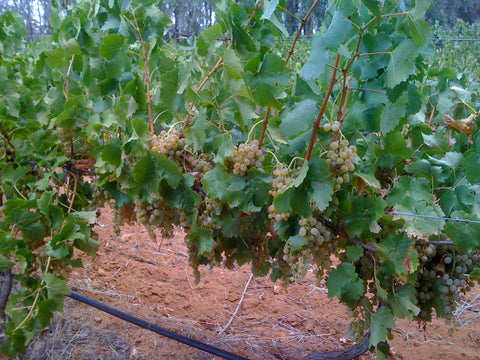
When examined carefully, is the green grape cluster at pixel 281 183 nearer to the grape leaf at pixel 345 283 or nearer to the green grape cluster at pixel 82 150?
the grape leaf at pixel 345 283

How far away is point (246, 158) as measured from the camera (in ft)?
3.49

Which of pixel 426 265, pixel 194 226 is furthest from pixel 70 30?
pixel 426 265

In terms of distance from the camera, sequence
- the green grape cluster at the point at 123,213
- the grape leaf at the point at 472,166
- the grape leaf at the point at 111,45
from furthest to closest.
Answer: the green grape cluster at the point at 123,213 → the grape leaf at the point at 111,45 → the grape leaf at the point at 472,166

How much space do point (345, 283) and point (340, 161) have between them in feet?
1.02

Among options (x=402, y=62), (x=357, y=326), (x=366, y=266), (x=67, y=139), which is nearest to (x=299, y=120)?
(x=402, y=62)

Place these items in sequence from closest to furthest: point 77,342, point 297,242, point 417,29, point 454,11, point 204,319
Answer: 1. point 417,29
2. point 297,242
3. point 77,342
4. point 204,319
5. point 454,11

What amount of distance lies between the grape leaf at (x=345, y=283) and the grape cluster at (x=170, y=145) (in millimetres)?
498

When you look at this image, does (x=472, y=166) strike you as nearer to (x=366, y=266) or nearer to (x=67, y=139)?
(x=366, y=266)

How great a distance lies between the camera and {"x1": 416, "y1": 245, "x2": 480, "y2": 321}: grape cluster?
3.91 feet

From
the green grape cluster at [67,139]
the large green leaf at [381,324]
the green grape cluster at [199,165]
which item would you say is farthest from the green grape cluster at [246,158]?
the green grape cluster at [67,139]

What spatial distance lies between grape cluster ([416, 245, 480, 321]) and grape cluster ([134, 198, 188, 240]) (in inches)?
26.8

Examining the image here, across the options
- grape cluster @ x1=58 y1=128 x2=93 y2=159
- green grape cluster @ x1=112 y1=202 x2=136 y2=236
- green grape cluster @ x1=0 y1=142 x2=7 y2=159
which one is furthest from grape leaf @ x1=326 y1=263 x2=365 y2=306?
green grape cluster @ x1=0 y1=142 x2=7 y2=159

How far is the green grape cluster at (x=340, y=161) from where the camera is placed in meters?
0.93

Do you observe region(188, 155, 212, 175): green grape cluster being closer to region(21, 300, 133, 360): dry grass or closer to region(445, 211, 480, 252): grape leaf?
region(445, 211, 480, 252): grape leaf
